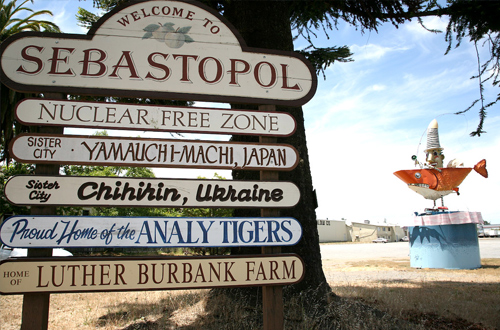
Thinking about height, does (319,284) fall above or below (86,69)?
below

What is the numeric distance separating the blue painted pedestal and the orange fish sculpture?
154 centimetres

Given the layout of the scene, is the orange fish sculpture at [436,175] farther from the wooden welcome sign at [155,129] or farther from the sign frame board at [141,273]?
the sign frame board at [141,273]

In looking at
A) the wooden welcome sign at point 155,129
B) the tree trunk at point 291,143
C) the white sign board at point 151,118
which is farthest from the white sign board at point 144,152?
the tree trunk at point 291,143

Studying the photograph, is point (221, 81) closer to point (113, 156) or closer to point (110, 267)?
point (113, 156)

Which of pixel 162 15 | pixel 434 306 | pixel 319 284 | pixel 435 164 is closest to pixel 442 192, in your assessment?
pixel 435 164

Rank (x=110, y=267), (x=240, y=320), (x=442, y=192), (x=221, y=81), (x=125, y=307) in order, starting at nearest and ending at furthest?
1. (x=110, y=267)
2. (x=221, y=81)
3. (x=240, y=320)
4. (x=125, y=307)
5. (x=442, y=192)

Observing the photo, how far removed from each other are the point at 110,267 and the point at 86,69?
2100 mm

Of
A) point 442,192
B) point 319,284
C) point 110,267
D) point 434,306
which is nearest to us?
point 110,267

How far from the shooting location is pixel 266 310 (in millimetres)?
3732

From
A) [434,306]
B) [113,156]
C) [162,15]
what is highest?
[162,15]

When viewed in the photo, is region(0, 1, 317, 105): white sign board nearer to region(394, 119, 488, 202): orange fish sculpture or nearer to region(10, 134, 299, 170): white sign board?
region(10, 134, 299, 170): white sign board

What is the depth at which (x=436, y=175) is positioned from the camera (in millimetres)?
13508

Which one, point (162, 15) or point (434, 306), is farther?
point (434, 306)

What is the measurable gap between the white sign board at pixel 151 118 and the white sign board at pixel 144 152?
146 millimetres
